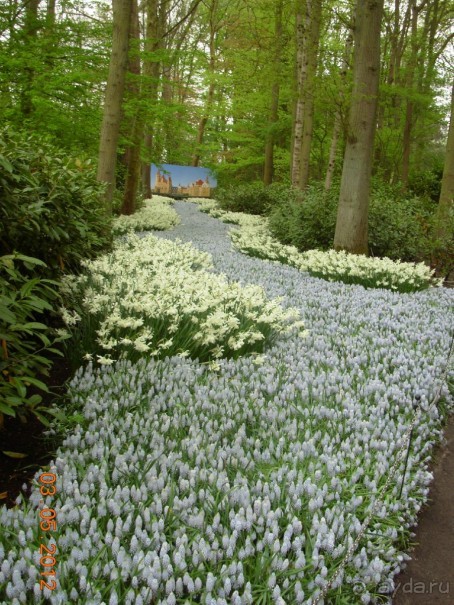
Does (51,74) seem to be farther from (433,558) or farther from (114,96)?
(433,558)

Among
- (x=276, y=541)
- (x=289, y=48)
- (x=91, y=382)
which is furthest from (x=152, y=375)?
(x=289, y=48)

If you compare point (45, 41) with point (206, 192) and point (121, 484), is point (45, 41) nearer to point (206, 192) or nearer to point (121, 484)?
point (121, 484)

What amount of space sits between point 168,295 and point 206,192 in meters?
32.3

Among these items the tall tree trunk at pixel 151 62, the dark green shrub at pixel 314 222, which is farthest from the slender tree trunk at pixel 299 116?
the tall tree trunk at pixel 151 62

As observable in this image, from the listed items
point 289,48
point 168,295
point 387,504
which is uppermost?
point 289,48

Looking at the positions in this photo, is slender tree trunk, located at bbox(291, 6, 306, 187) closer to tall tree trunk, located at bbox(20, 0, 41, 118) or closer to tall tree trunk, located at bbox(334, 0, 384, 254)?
tall tree trunk, located at bbox(334, 0, 384, 254)

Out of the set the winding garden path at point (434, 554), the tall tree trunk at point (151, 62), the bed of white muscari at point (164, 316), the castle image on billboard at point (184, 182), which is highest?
the tall tree trunk at point (151, 62)

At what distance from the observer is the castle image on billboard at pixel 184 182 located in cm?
3484

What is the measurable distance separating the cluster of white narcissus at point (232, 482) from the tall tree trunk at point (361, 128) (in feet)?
17.0

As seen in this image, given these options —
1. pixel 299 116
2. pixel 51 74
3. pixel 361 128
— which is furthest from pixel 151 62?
pixel 361 128

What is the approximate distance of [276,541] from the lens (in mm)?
2072

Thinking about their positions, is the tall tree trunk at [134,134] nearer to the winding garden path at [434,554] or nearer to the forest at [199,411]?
the forest at [199,411]
